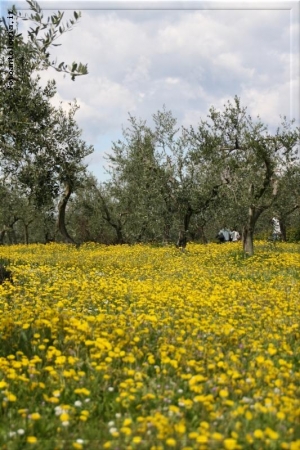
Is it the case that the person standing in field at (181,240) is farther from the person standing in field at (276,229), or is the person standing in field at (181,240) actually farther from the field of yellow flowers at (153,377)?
the field of yellow flowers at (153,377)

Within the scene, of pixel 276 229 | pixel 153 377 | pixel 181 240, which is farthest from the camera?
pixel 276 229

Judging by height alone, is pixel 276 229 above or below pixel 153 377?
above

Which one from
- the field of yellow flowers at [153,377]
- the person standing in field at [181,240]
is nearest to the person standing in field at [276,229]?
the person standing in field at [181,240]

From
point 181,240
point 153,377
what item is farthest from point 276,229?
point 153,377

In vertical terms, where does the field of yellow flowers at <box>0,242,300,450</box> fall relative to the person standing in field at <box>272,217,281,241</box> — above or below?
below

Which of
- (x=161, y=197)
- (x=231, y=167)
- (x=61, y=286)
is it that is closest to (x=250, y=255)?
(x=231, y=167)

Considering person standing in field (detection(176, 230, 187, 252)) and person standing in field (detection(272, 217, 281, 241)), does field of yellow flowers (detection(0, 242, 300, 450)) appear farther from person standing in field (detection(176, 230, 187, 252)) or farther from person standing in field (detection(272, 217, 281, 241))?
person standing in field (detection(272, 217, 281, 241))

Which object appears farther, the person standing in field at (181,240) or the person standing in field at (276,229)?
the person standing in field at (276,229)

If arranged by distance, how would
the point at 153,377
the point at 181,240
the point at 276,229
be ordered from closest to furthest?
1. the point at 153,377
2. the point at 181,240
3. the point at 276,229

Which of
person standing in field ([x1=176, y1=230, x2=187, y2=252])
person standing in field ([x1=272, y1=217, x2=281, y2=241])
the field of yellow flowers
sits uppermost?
person standing in field ([x1=272, y1=217, x2=281, y2=241])

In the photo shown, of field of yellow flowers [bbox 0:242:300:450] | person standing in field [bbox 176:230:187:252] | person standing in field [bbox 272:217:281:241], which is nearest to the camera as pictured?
field of yellow flowers [bbox 0:242:300:450]

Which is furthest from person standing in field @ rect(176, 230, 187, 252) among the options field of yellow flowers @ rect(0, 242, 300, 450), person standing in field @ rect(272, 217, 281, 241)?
field of yellow flowers @ rect(0, 242, 300, 450)

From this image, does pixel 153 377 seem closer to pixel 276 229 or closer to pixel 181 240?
pixel 181 240

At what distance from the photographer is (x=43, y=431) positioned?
14.2 ft
